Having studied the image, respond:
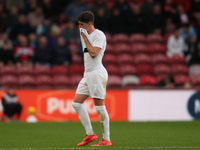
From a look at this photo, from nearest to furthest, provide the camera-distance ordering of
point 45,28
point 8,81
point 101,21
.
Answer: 1. point 8,81
2. point 45,28
3. point 101,21

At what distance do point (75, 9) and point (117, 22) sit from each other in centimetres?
180

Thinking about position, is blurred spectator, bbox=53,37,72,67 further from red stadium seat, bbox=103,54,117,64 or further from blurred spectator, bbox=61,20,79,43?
red stadium seat, bbox=103,54,117,64

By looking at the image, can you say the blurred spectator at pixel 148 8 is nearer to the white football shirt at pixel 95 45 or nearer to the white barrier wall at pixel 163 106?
the white barrier wall at pixel 163 106

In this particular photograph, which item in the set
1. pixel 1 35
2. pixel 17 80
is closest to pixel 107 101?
pixel 17 80

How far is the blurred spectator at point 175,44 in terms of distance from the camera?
15.1 metres

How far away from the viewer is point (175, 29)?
1655 centimetres

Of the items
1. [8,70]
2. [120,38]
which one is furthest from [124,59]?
[8,70]

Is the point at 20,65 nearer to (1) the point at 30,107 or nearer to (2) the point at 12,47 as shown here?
(2) the point at 12,47

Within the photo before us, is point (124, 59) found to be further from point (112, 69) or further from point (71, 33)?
point (71, 33)

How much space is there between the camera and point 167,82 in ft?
42.9

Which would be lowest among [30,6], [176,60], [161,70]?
[161,70]

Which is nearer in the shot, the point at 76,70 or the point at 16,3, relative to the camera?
the point at 76,70

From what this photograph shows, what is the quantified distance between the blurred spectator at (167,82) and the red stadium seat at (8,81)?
16.0 feet

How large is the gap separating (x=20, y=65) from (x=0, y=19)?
3.29 metres
